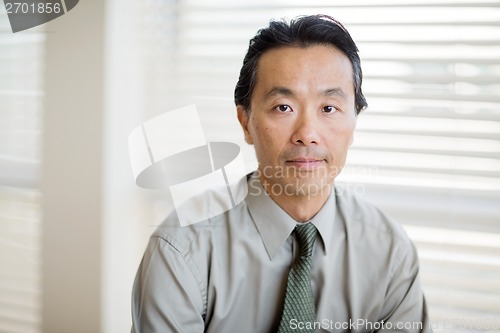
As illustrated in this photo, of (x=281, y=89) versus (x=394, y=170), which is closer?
(x=281, y=89)

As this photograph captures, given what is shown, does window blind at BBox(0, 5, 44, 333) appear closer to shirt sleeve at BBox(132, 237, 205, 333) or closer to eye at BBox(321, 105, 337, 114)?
shirt sleeve at BBox(132, 237, 205, 333)

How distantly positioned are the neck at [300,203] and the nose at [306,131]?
0.45 ft

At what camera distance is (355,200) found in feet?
3.20

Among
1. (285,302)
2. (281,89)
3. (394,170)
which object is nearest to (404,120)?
(394,170)

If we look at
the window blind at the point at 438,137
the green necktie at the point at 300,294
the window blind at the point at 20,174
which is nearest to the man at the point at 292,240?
the green necktie at the point at 300,294

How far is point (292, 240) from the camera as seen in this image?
0.89 meters

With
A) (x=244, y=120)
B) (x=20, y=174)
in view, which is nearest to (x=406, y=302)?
(x=244, y=120)

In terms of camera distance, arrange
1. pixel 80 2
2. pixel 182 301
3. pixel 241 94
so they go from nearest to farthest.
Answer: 1. pixel 182 301
2. pixel 241 94
3. pixel 80 2

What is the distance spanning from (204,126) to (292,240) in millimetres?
375

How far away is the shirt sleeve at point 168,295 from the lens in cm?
80

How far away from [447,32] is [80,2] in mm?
836

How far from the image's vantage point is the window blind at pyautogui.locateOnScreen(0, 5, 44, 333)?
1.07 m

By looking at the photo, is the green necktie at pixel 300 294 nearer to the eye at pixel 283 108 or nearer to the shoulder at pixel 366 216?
the shoulder at pixel 366 216

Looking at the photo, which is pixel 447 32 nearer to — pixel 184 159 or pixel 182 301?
pixel 184 159
